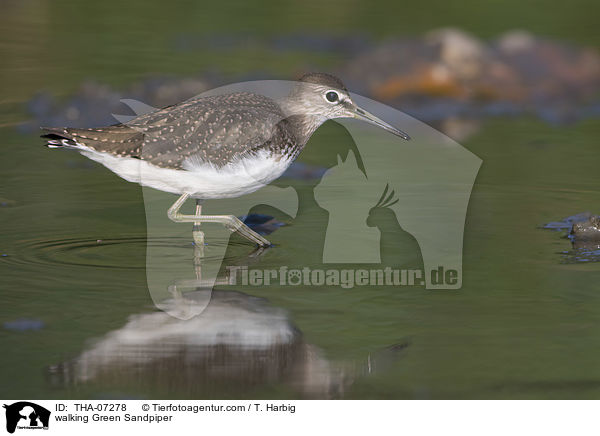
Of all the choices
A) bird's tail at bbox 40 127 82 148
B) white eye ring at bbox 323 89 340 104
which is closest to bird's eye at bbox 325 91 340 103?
white eye ring at bbox 323 89 340 104

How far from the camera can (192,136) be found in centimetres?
845

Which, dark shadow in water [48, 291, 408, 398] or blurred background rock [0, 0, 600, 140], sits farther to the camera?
blurred background rock [0, 0, 600, 140]

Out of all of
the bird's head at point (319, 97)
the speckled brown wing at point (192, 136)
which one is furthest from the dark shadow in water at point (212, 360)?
the bird's head at point (319, 97)

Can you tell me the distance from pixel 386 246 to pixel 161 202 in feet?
7.98

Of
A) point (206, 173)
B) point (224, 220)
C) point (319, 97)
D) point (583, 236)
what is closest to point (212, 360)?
point (206, 173)

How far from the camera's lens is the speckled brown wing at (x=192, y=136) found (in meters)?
8.36

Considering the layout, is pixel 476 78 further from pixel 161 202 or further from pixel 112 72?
pixel 161 202

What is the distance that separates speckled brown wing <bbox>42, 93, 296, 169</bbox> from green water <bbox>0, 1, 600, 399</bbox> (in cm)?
80

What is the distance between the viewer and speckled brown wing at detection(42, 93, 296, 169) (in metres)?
8.36

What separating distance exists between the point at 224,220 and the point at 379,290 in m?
1.81

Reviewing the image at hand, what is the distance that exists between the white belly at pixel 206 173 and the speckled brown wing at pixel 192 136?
6 cm

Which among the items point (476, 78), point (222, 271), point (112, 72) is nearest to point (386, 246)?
point (222, 271)
